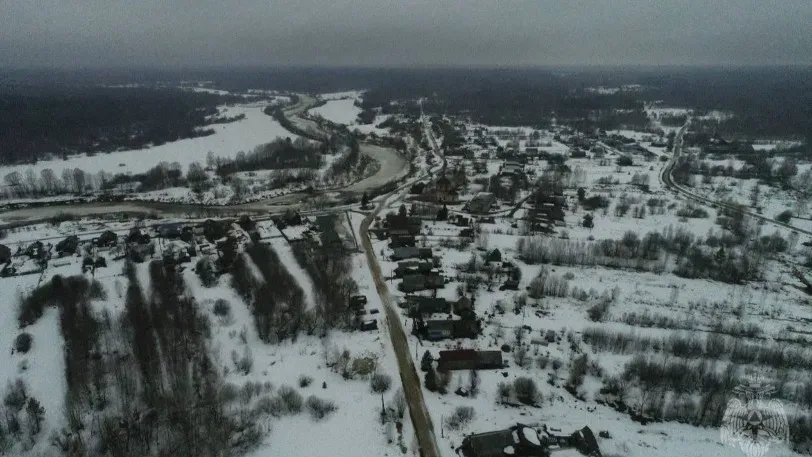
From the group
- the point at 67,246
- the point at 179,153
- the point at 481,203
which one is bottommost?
the point at 67,246

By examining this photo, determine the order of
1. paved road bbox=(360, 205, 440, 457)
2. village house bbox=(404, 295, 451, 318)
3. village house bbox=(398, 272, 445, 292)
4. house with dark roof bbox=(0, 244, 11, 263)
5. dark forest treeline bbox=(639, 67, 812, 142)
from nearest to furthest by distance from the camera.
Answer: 1. paved road bbox=(360, 205, 440, 457)
2. village house bbox=(404, 295, 451, 318)
3. village house bbox=(398, 272, 445, 292)
4. house with dark roof bbox=(0, 244, 11, 263)
5. dark forest treeline bbox=(639, 67, 812, 142)

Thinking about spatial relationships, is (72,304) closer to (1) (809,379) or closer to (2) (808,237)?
(1) (809,379)

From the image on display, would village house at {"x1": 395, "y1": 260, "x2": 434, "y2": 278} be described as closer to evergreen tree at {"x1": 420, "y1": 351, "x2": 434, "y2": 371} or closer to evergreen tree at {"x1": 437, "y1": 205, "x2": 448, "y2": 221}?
evergreen tree at {"x1": 420, "y1": 351, "x2": 434, "y2": 371}

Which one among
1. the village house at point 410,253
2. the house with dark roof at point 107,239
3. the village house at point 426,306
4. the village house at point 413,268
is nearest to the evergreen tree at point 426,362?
the village house at point 426,306

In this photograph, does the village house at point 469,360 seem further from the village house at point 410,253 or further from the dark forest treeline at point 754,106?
the dark forest treeline at point 754,106

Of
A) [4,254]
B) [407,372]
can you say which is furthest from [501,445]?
[4,254]

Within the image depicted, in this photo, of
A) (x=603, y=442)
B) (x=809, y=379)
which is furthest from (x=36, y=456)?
(x=809, y=379)

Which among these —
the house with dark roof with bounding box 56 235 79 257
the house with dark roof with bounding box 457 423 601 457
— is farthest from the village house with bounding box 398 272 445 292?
the house with dark roof with bounding box 56 235 79 257

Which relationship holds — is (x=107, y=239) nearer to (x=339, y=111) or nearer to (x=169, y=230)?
(x=169, y=230)

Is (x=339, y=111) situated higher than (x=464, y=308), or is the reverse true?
(x=339, y=111)
